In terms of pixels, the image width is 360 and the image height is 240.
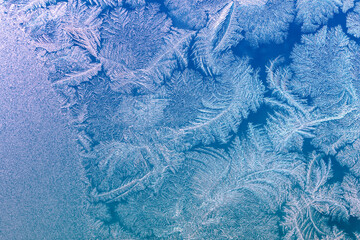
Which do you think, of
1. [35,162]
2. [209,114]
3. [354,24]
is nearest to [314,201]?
[209,114]

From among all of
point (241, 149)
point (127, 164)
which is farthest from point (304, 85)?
point (127, 164)

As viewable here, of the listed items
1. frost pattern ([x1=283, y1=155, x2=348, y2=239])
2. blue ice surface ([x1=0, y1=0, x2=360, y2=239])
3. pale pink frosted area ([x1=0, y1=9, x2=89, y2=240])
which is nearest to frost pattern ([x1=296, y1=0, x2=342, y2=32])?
blue ice surface ([x1=0, y1=0, x2=360, y2=239])

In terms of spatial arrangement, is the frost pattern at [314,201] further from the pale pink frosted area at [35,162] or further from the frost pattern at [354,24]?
the pale pink frosted area at [35,162]

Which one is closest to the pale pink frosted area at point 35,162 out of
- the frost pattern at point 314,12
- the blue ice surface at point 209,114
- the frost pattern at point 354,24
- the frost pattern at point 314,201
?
the blue ice surface at point 209,114

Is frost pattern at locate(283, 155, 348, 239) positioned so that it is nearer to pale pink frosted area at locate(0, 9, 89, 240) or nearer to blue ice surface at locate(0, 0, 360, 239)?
blue ice surface at locate(0, 0, 360, 239)

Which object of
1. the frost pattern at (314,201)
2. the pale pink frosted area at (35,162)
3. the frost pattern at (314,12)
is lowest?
the pale pink frosted area at (35,162)

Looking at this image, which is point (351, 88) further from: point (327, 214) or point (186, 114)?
point (186, 114)
